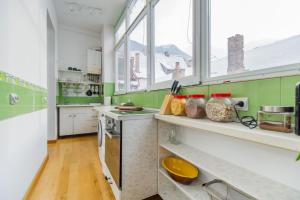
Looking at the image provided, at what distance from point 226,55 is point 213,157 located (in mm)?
788

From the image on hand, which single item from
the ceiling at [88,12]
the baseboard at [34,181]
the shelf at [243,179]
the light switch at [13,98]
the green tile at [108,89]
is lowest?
the baseboard at [34,181]

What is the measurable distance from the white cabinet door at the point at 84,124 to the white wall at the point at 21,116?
204cm

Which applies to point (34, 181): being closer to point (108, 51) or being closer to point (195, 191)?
point (195, 191)

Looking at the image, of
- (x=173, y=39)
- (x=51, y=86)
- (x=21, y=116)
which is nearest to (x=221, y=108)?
(x=173, y=39)

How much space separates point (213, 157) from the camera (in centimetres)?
116

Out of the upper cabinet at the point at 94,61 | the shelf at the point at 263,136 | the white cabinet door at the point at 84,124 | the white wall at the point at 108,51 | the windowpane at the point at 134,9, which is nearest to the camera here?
the shelf at the point at 263,136

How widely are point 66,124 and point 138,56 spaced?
2.65 meters

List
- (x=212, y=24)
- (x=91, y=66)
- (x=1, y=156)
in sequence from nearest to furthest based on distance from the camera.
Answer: (x=1, y=156)
(x=212, y=24)
(x=91, y=66)

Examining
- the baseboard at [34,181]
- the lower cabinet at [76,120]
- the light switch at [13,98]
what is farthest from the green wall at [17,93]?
the lower cabinet at [76,120]

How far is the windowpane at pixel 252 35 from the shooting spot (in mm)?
840

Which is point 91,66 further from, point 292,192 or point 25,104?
point 292,192

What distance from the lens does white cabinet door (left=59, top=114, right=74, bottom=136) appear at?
393 centimetres

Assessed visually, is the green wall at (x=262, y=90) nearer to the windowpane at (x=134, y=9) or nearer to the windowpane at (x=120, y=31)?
the windowpane at (x=134, y=9)

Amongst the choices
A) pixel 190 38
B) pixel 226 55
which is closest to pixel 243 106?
pixel 226 55
